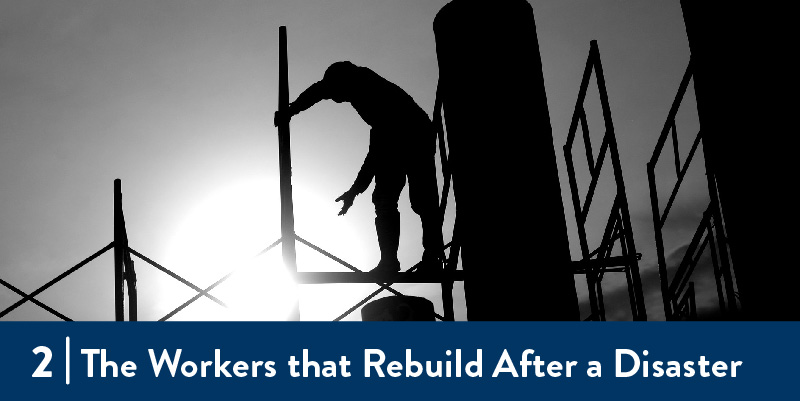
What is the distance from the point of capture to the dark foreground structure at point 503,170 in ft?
9.53

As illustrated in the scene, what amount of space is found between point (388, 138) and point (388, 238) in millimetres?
737

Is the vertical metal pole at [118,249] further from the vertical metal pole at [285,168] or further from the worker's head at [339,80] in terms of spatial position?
the vertical metal pole at [285,168]

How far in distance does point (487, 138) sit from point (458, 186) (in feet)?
0.80

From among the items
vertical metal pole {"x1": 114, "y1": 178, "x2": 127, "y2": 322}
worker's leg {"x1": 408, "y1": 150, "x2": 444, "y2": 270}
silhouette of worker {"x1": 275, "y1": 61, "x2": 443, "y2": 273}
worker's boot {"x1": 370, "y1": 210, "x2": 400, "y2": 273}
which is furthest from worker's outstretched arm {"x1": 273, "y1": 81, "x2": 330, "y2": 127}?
vertical metal pole {"x1": 114, "y1": 178, "x2": 127, "y2": 322}

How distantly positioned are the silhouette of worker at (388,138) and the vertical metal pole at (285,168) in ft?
1.94

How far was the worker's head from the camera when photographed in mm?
5445

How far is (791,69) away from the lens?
7.92 feet

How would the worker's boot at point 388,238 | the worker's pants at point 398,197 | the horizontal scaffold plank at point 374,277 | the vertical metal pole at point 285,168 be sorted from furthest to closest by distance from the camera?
the worker's boot at point 388,238 < the worker's pants at point 398,197 < the horizontal scaffold plank at point 374,277 < the vertical metal pole at point 285,168

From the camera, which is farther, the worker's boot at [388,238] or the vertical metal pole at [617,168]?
the worker's boot at [388,238]

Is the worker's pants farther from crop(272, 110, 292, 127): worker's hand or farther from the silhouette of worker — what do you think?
crop(272, 110, 292, 127): worker's hand

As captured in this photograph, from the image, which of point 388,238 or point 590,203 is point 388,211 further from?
point 590,203

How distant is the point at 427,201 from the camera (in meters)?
5.10

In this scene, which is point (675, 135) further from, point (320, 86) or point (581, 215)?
point (320, 86)

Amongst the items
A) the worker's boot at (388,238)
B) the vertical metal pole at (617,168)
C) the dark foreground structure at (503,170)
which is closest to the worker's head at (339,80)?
Result: the worker's boot at (388,238)
